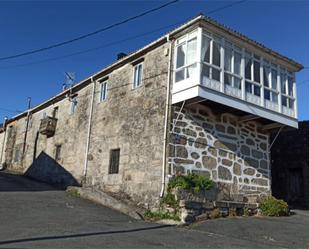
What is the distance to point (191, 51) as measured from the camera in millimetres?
12945

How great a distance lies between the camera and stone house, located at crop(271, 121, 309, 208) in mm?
19391

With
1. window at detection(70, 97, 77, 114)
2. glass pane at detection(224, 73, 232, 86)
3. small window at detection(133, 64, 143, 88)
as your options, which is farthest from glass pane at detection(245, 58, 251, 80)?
window at detection(70, 97, 77, 114)

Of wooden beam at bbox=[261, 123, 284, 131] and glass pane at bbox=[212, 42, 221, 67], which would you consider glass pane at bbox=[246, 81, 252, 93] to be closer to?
glass pane at bbox=[212, 42, 221, 67]

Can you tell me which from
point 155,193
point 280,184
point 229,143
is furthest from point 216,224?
point 280,184

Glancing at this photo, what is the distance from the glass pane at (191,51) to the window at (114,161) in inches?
177

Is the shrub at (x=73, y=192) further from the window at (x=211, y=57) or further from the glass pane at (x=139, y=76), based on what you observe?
the window at (x=211, y=57)

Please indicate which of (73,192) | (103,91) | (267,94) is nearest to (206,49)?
(267,94)

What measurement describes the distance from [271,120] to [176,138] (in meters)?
4.04

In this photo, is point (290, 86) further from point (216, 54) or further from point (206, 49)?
point (206, 49)

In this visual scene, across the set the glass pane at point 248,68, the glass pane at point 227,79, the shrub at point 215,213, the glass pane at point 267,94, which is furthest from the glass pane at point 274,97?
the shrub at point 215,213

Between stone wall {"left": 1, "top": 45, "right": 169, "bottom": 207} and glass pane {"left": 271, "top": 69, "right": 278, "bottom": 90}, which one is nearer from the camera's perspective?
stone wall {"left": 1, "top": 45, "right": 169, "bottom": 207}

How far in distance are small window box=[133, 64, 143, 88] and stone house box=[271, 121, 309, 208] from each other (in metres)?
9.76

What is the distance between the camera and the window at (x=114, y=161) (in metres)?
14.7

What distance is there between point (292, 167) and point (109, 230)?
13675mm
